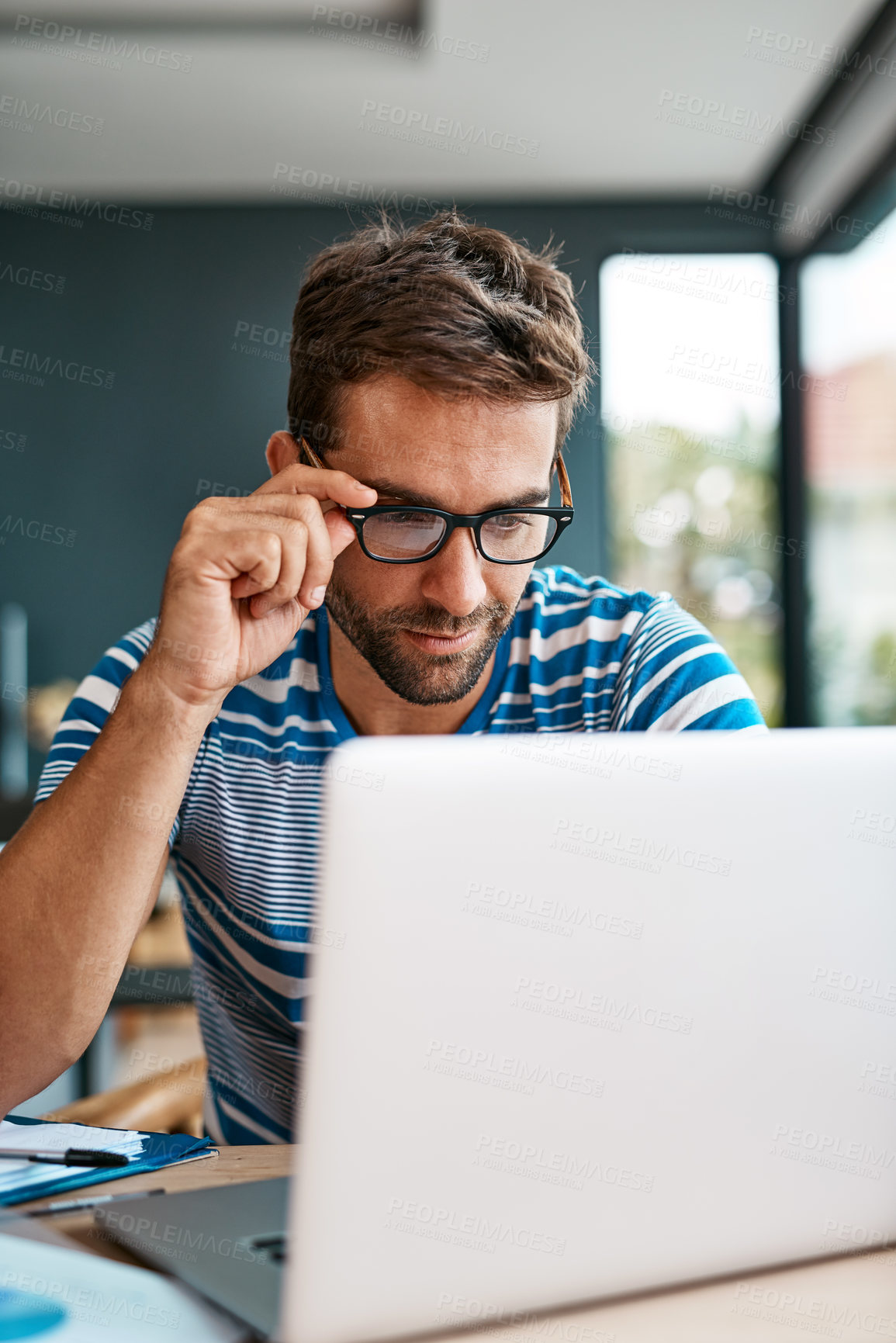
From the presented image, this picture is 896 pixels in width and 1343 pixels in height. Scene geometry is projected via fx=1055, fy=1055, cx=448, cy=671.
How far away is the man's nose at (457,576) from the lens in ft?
3.56

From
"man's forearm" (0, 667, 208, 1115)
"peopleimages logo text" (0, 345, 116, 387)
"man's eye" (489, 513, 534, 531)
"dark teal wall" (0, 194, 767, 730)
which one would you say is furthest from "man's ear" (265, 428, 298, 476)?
"peopleimages logo text" (0, 345, 116, 387)

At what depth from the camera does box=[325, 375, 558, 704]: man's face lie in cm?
107

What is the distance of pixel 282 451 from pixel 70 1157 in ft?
2.61

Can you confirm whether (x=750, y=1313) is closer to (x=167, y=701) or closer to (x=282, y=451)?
(x=167, y=701)

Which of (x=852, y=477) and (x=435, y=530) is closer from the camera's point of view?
(x=435, y=530)

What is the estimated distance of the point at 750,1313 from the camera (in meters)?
0.56

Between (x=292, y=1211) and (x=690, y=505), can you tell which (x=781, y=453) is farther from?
(x=292, y=1211)

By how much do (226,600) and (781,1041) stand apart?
2.10 ft

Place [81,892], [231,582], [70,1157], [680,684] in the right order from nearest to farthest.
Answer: [70,1157] → [81,892] → [231,582] → [680,684]

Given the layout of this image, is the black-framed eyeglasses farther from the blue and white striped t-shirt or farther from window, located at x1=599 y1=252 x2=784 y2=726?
window, located at x1=599 y1=252 x2=784 y2=726

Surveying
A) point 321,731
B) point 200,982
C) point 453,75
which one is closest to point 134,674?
point 321,731

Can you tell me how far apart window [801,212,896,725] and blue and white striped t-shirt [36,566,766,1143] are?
2.45 m

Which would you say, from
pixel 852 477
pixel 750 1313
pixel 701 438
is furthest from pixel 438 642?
pixel 701 438

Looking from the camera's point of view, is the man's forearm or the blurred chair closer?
the man's forearm
